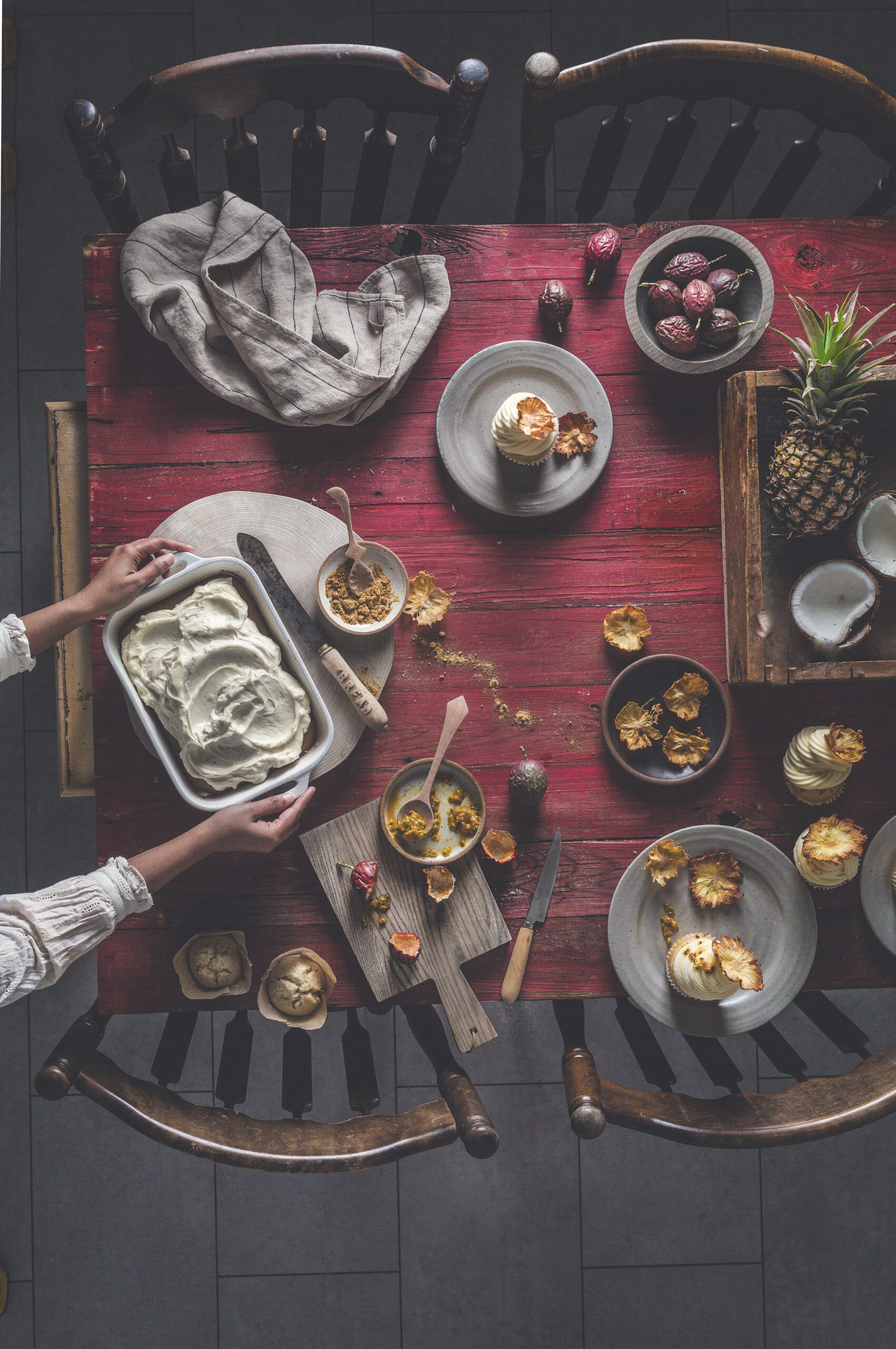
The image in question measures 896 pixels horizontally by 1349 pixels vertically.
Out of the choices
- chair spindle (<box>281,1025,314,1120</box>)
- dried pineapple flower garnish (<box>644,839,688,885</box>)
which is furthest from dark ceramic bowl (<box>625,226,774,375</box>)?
chair spindle (<box>281,1025,314,1120</box>)

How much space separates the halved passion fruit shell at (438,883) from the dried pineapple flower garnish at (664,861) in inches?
17.6

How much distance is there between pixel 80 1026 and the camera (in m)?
1.83

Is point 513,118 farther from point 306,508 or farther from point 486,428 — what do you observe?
point 306,508

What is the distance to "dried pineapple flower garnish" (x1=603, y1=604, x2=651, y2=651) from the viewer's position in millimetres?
1909

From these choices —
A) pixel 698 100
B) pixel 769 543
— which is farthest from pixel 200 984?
pixel 698 100

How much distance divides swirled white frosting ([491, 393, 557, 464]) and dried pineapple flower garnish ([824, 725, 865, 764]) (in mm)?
886

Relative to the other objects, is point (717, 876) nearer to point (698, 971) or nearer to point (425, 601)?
point (698, 971)

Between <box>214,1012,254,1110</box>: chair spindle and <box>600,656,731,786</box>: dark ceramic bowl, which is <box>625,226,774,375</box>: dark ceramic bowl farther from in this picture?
<box>214,1012,254,1110</box>: chair spindle

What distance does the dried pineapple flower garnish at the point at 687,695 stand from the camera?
1881mm

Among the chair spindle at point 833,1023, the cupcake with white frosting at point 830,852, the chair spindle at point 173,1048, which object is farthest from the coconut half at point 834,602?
the chair spindle at point 173,1048

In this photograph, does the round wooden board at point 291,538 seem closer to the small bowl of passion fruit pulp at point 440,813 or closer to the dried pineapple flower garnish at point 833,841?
the small bowl of passion fruit pulp at point 440,813

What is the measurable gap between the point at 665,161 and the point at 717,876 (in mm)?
1679

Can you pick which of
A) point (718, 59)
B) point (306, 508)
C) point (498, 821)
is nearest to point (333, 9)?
point (718, 59)

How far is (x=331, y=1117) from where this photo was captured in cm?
279
